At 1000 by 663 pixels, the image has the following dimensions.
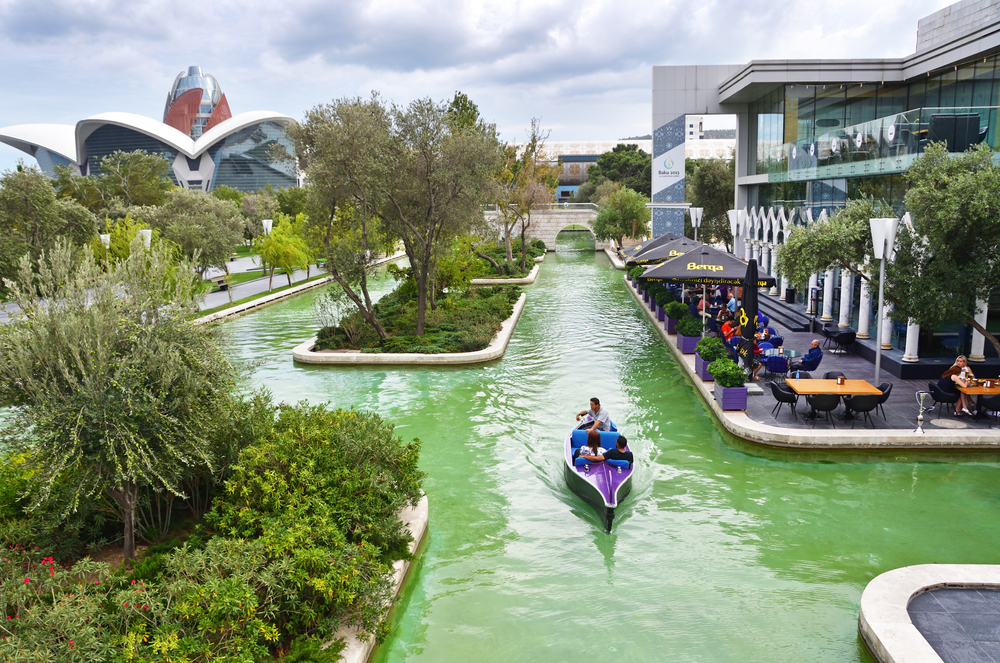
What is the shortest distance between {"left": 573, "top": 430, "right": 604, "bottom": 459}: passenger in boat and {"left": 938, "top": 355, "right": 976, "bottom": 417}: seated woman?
734cm

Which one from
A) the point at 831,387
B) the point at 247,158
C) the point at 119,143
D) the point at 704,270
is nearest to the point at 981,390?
the point at 831,387

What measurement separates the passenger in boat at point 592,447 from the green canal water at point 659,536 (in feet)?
2.62

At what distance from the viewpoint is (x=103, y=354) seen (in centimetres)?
645

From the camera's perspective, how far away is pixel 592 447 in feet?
34.1

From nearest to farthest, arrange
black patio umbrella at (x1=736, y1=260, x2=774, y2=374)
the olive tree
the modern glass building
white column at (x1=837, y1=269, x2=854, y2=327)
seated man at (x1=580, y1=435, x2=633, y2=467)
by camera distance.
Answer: the olive tree, seated man at (x1=580, y1=435, x2=633, y2=467), black patio umbrella at (x1=736, y1=260, x2=774, y2=374), the modern glass building, white column at (x1=837, y1=269, x2=854, y2=327)

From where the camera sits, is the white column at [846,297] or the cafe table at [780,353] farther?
the white column at [846,297]

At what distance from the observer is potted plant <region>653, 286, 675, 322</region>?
2369 cm

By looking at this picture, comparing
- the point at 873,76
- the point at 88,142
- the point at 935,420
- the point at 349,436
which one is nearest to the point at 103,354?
the point at 349,436

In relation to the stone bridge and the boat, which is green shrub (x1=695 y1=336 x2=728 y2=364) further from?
the stone bridge

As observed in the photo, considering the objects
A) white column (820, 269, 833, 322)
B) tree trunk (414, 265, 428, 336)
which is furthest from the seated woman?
tree trunk (414, 265, 428, 336)

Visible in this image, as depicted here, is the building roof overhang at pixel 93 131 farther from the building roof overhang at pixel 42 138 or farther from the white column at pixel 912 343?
the white column at pixel 912 343

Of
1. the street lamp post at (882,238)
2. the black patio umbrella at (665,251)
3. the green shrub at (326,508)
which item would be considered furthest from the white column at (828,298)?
the green shrub at (326,508)

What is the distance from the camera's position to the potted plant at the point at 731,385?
42.4ft

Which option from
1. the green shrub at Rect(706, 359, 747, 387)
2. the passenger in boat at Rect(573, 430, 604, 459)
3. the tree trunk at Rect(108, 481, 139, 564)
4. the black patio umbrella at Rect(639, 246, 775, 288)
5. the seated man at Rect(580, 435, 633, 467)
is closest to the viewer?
the tree trunk at Rect(108, 481, 139, 564)
